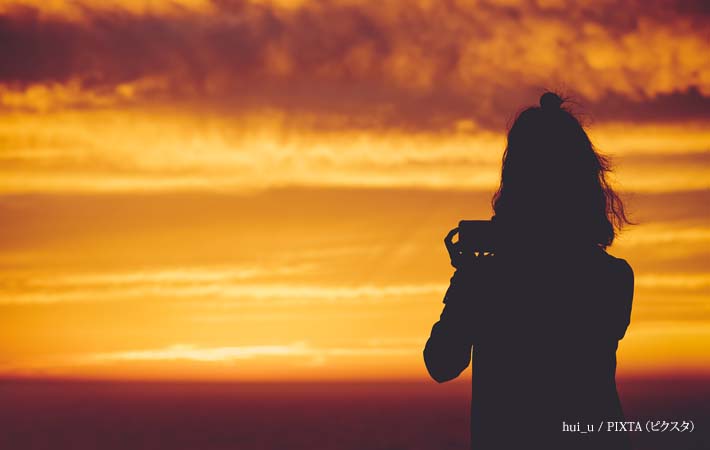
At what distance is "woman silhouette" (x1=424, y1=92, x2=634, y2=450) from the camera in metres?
3.48

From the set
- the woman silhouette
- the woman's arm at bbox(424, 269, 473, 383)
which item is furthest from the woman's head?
the woman's arm at bbox(424, 269, 473, 383)

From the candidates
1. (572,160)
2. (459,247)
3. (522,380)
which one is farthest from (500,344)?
(572,160)

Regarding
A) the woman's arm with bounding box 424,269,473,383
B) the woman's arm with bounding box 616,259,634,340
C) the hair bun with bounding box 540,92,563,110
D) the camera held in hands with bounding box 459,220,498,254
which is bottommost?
the woman's arm with bounding box 424,269,473,383

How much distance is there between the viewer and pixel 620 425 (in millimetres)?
3467

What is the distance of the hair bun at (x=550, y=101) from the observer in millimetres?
3814

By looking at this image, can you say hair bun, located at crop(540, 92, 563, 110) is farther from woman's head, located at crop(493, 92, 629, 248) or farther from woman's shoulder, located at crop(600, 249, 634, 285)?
woman's shoulder, located at crop(600, 249, 634, 285)

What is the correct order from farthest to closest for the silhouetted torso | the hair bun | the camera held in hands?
the hair bun, the camera held in hands, the silhouetted torso

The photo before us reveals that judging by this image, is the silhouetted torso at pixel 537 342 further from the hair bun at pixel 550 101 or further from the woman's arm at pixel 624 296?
the hair bun at pixel 550 101

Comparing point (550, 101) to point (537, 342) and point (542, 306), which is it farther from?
point (537, 342)

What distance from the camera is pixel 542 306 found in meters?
3.60

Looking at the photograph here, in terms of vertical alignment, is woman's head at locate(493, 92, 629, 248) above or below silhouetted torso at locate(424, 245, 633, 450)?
above

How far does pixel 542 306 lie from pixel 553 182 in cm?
49

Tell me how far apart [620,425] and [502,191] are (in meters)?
1.00

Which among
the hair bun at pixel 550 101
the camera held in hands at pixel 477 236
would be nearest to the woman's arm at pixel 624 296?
the camera held in hands at pixel 477 236
